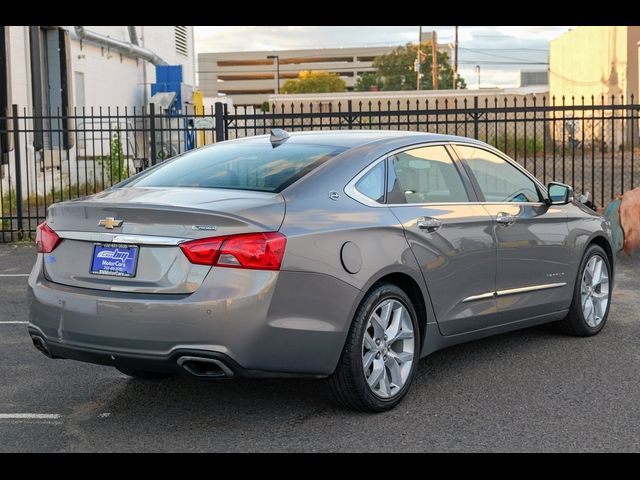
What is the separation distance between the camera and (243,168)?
5465 mm

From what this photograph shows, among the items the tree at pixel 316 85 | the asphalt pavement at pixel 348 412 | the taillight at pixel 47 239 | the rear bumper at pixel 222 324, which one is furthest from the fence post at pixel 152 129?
the tree at pixel 316 85

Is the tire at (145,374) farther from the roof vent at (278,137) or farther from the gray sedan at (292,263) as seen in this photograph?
the roof vent at (278,137)

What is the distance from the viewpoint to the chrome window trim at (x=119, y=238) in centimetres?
463

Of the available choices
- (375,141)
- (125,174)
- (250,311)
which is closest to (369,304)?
(250,311)

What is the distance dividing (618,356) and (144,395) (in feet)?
10.4

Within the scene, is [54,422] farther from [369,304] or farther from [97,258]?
[369,304]

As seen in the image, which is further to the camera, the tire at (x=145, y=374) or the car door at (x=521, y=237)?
the car door at (x=521, y=237)

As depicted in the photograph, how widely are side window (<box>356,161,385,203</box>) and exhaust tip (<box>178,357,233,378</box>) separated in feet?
4.29

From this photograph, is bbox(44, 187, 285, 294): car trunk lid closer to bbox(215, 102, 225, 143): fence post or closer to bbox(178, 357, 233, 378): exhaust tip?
bbox(178, 357, 233, 378): exhaust tip

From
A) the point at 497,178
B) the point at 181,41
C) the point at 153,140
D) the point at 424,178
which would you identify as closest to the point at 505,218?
the point at 497,178

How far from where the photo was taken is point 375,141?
5.71 meters

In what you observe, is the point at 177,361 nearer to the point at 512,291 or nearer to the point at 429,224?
the point at 429,224

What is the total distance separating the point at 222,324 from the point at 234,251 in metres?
0.35

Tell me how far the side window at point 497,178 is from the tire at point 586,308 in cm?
73
